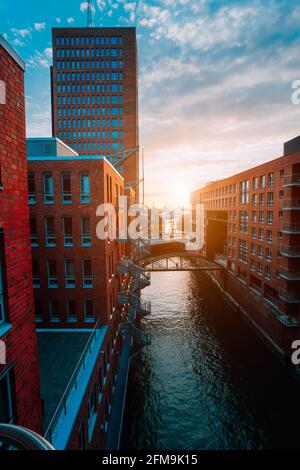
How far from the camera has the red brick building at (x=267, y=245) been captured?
74.5 feet

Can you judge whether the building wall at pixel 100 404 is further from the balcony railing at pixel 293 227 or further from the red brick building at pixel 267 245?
the balcony railing at pixel 293 227

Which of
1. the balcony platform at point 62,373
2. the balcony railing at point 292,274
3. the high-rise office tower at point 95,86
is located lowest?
the balcony platform at point 62,373

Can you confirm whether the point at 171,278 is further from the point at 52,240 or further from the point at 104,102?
the point at 104,102

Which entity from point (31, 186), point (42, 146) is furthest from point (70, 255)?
point (42, 146)

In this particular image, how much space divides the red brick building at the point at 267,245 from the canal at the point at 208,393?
374 cm

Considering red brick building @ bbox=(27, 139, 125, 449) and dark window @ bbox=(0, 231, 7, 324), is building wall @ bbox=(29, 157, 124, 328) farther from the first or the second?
Result: dark window @ bbox=(0, 231, 7, 324)

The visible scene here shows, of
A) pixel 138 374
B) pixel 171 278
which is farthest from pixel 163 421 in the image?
pixel 171 278

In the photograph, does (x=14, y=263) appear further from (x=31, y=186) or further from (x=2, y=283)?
(x=31, y=186)

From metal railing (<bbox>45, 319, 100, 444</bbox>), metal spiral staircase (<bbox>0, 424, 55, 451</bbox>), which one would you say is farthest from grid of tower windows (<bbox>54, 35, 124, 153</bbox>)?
metal spiral staircase (<bbox>0, 424, 55, 451</bbox>)

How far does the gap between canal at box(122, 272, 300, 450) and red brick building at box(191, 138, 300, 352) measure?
3.74 m

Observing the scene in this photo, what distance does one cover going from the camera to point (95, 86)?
61219 millimetres

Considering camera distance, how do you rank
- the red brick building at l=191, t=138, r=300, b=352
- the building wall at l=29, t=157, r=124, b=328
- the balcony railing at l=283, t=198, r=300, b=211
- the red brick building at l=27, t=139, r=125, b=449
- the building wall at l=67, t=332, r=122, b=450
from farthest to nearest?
1. the red brick building at l=191, t=138, r=300, b=352
2. the balcony railing at l=283, t=198, r=300, b=211
3. the building wall at l=29, t=157, r=124, b=328
4. the red brick building at l=27, t=139, r=125, b=449
5. the building wall at l=67, t=332, r=122, b=450

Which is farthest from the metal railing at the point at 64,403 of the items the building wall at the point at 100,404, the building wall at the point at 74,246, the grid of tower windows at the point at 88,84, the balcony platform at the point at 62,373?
the grid of tower windows at the point at 88,84

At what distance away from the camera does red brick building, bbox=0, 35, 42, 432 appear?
558 cm
